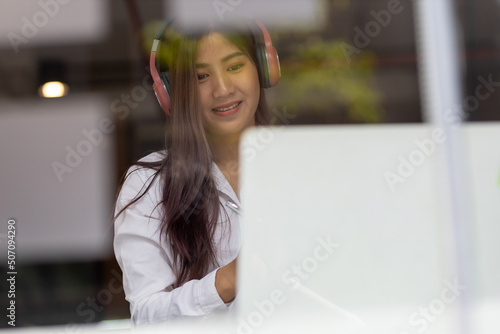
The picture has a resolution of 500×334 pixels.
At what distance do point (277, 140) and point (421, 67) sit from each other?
62cm

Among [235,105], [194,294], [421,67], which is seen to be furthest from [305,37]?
[194,294]

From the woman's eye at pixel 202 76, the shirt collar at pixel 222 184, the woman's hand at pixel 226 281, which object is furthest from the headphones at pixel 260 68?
the woman's hand at pixel 226 281

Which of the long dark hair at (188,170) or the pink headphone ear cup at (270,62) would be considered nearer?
the long dark hair at (188,170)

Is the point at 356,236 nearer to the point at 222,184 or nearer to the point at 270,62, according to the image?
the point at 222,184

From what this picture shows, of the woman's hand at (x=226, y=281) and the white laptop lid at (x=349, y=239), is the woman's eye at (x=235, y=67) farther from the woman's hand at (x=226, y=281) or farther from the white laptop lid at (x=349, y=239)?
the woman's hand at (x=226, y=281)

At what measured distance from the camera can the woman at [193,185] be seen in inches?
58.5

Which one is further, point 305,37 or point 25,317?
point 305,37

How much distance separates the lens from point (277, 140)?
1571 mm

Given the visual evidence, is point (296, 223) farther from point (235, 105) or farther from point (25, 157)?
point (25, 157)

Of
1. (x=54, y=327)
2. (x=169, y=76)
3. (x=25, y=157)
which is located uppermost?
(x=169, y=76)

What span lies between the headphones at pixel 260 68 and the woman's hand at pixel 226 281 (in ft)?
1.65

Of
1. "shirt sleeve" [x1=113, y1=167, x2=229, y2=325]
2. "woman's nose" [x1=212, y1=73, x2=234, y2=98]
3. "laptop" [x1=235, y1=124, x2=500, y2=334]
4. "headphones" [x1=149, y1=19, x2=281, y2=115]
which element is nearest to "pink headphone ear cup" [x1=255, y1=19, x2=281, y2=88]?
"headphones" [x1=149, y1=19, x2=281, y2=115]

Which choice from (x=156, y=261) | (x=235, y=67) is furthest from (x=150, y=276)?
(x=235, y=67)

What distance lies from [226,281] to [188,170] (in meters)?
0.34
